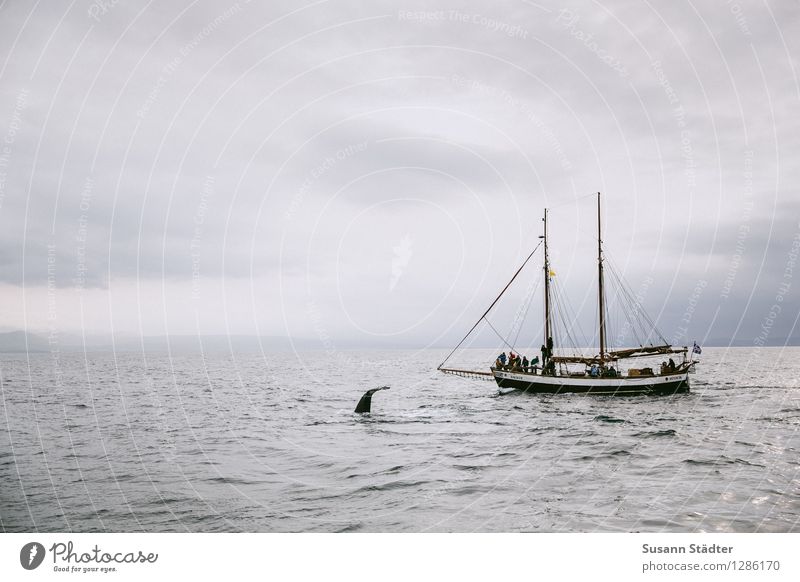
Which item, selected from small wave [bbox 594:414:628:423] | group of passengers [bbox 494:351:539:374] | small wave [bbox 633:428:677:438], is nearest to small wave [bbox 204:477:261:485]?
small wave [bbox 633:428:677:438]

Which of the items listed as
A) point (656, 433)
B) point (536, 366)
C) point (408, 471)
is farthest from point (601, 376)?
point (408, 471)

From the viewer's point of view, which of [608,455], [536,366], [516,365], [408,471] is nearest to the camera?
[408,471]

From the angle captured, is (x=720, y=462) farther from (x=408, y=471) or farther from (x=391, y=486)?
(x=391, y=486)

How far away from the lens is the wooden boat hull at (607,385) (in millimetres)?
43938

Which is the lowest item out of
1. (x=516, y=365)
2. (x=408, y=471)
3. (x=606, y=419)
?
(x=606, y=419)

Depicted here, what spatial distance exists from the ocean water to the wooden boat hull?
10.1m

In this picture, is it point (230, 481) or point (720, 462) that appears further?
point (720, 462)

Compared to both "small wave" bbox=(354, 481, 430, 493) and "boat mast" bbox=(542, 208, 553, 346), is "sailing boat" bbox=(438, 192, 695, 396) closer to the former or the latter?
"boat mast" bbox=(542, 208, 553, 346)

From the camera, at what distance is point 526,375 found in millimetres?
46250

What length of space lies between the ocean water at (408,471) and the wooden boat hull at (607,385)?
1009 cm

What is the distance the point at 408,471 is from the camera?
1670 cm

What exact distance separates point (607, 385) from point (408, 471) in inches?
1309

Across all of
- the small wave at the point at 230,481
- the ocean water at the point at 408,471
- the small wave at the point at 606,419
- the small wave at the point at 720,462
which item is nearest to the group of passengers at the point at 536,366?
the ocean water at the point at 408,471

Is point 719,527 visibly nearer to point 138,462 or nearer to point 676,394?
point 138,462
